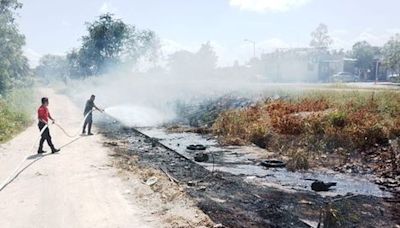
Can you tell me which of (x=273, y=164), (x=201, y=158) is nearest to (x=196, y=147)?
(x=201, y=158)

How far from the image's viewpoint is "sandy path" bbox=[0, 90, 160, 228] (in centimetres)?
784

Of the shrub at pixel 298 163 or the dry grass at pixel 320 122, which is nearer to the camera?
the shrub at pixel 298 163

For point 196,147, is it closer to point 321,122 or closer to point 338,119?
point 321,122

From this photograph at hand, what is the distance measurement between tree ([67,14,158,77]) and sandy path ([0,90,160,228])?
52068mm

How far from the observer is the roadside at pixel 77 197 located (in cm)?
786

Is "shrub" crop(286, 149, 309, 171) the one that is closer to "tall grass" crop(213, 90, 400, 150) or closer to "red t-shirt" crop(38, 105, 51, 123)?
"tall grass" crop(213, 90, 400, 150)

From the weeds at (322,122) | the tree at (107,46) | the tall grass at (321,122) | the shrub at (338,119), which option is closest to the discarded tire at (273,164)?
the weeds at (322,122)

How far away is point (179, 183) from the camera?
11.4 metres

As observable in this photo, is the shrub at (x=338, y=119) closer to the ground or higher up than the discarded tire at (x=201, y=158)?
higher up

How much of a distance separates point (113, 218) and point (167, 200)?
65.5 inches

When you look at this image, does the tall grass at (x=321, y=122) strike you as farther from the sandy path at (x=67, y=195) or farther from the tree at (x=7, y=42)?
the tree at (x=7, y=42)

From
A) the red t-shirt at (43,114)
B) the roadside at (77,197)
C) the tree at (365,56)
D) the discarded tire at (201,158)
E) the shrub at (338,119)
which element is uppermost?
the tree at (365,56)

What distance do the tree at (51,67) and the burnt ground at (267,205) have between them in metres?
123

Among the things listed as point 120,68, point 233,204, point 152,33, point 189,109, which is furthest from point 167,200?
point 152,33
